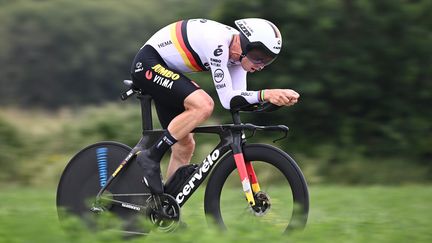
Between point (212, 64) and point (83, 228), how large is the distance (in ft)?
5.53

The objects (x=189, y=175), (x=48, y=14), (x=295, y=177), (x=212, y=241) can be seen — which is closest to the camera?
(x=212, y=241)

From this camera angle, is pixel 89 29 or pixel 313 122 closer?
pixel 313 122

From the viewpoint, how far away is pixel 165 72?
666 cm

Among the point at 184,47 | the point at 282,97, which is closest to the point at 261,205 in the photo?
the point at 282,97

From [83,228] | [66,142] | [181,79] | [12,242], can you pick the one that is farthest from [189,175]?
[66,142]

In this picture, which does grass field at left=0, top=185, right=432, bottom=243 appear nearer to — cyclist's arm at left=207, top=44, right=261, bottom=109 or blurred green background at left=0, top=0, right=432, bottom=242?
cyclist's arm at left=207, top=44, right=261, bottom=109

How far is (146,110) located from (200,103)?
2.05 ft

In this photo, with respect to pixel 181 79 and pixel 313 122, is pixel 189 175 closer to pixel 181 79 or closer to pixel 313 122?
pixel 181 79

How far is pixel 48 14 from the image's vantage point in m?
74.0

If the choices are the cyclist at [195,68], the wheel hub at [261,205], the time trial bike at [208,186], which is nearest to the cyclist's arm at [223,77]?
the cyclist at [195,68]

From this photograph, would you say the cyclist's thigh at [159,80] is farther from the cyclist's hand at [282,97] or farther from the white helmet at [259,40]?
the cyclist's hand at [282,97]

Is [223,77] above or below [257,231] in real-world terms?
above

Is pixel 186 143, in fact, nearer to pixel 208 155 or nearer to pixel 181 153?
pixel 181 153

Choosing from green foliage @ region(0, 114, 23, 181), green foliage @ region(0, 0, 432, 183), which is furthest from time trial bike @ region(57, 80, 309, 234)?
green foliage @ region(0, 0, 432, 183)
